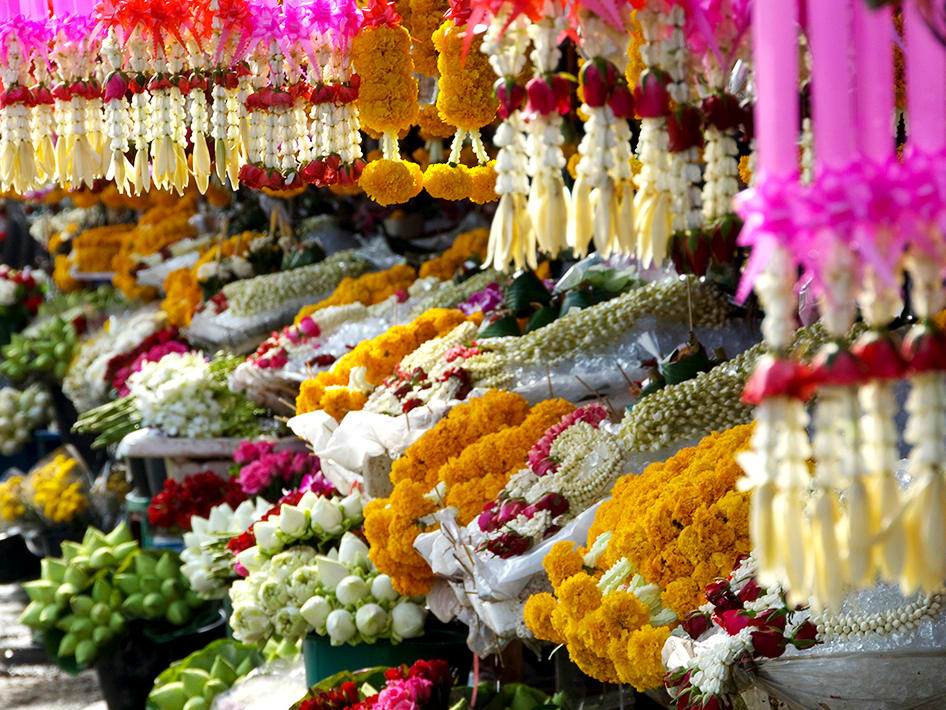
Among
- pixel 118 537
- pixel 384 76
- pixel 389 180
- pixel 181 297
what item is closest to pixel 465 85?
pixel 384 76

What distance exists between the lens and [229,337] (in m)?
5.20

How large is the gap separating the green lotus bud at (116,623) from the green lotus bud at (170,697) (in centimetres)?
51

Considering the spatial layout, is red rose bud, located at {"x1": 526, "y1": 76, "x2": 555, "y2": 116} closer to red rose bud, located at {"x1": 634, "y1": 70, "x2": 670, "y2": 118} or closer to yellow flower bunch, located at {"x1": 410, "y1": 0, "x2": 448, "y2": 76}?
red rose bud, located at {"x1": 634, "y1": 70, "x2": 670, "y2": 118}

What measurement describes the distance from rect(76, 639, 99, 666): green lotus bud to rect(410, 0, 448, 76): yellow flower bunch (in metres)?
2.45

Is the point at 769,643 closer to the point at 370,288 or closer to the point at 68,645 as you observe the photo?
the point at 68,645

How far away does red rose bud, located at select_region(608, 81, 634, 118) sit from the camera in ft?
4.15

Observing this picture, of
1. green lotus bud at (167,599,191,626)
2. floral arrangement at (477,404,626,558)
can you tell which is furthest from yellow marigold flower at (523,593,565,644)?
green lotus bud at (167,599,191,626)

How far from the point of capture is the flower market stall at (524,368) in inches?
40.9

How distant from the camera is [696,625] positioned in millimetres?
1953

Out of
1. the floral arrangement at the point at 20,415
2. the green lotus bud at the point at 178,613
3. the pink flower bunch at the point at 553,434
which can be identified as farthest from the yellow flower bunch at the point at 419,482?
the floral arrangement at the point at 20,415

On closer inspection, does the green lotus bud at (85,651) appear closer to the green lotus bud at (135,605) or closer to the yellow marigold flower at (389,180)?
the green lotus bud at (135,605)

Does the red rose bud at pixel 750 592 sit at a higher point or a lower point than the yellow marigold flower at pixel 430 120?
lower

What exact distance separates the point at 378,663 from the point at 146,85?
5.30 ft

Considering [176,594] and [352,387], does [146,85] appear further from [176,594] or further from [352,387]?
[176,594]
